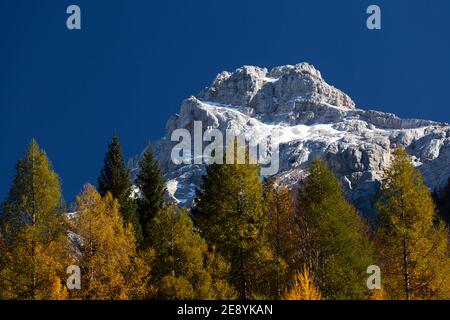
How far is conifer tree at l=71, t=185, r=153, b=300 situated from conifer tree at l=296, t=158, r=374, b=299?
8.51m

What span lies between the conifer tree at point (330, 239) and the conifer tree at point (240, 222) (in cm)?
283

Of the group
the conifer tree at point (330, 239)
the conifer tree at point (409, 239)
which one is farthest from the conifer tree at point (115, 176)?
the conifer tree at point (409, 239)

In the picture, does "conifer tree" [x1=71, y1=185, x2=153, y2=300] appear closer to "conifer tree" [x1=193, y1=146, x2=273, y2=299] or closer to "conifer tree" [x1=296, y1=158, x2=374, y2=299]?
"conifer tree" [x1=193, y1=146, x2=273, y2=299]

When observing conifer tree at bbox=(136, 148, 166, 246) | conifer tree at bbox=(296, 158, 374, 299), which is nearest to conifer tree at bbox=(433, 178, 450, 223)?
conifer tree at bbox=(136, 148, 166, 246)

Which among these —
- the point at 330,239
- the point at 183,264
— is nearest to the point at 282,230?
the point at 330,239

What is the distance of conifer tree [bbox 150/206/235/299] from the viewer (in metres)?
27.4

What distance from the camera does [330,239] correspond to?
2873cm

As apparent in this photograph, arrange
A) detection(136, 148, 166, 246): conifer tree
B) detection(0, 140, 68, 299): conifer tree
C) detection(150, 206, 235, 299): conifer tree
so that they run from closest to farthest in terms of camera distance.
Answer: detection(0, 140, 68, 299): conifer tree, detection(150, 206, 235, 299): conifer tree, detection(136, 148, 166, 246): conifer tree

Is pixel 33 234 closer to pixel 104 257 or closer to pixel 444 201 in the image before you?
pixel 104 257

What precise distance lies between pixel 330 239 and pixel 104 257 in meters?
11.0
